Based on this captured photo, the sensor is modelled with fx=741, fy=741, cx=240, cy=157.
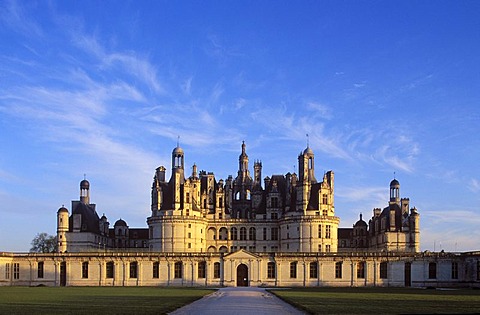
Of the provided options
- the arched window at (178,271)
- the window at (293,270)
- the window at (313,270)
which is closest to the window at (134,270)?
the arched window at (178,271)

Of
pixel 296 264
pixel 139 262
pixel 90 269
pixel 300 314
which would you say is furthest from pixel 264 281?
pixel 300 314

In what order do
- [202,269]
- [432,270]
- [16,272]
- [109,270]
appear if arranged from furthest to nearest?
1. [109,270]
2. [202,269]
3. [16,272]
4. [432,270]

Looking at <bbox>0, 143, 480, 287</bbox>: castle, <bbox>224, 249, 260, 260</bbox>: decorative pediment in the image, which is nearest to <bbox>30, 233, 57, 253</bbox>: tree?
<bbox>0, 143, 480, 287</bbox>: castle

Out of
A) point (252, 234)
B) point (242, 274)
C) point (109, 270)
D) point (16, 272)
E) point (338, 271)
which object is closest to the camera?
point (16, 272)

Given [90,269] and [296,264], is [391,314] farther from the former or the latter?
[90,269]

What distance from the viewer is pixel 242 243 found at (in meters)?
112

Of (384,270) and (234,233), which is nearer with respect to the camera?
(384,270)

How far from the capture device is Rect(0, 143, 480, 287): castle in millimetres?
89188

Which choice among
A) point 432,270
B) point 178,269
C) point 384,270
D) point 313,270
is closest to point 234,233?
point 178,269

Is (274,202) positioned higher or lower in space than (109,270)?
higher

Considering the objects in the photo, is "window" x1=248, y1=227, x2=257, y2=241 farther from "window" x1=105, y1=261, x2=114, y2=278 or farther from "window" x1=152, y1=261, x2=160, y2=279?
"window" x1=105, y1=261, x2=114, y2=278

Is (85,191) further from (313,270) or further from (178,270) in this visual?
(313,270)

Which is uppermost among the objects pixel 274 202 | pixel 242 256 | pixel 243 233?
pixel 274 202

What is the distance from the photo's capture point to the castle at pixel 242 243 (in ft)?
293
